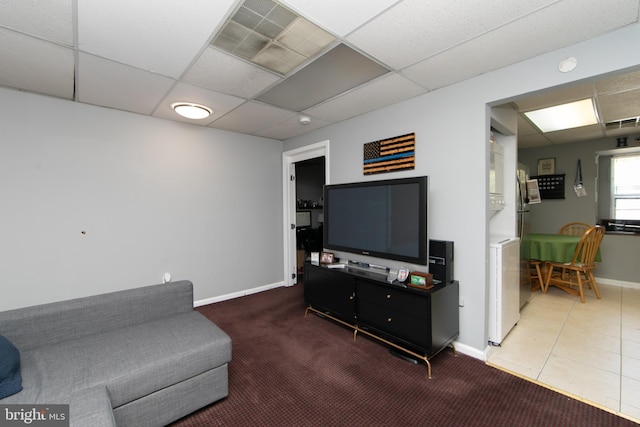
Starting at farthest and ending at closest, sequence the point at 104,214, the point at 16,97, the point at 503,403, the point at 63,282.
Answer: the point at 104,214 → the point at 63,282 → the point at 16,97 → the point at 503,403

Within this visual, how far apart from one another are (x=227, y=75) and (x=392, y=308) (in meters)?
2.45

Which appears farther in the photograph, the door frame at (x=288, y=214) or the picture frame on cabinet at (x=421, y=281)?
the door frame at (x=288, y=214)

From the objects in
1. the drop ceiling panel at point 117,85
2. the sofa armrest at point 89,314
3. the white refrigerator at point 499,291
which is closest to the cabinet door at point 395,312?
the white refrigerator at point 499,291

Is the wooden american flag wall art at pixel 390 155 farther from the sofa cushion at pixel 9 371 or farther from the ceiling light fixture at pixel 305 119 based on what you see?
the sofa cushion at pixel 9 371

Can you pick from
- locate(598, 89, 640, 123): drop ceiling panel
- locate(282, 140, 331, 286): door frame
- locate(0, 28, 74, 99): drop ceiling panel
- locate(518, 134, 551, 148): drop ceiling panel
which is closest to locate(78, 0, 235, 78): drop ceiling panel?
locate(0, 28, 74, 99): drop ceiling panel

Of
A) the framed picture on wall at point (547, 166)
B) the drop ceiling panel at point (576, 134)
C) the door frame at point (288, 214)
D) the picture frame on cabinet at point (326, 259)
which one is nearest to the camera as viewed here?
the picture frame on cabinet at point (326, 259)

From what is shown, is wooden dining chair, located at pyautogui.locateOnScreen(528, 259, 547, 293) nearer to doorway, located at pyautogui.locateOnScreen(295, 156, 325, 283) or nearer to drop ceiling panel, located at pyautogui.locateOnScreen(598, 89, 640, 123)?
drop ceiling panel, located at pyautogui.locateOnScreen(598, 89, 640, 123)

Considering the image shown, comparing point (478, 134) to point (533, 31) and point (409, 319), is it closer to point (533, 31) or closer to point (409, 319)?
point (533, 31)

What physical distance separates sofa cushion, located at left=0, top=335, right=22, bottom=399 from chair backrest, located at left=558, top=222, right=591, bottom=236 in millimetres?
6617

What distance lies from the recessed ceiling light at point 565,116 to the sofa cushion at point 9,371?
16.1ft

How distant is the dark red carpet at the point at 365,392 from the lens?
166cm

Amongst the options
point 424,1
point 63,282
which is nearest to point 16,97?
point 63,282

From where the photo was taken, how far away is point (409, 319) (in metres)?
2.21

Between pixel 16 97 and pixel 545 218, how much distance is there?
7.52 m
